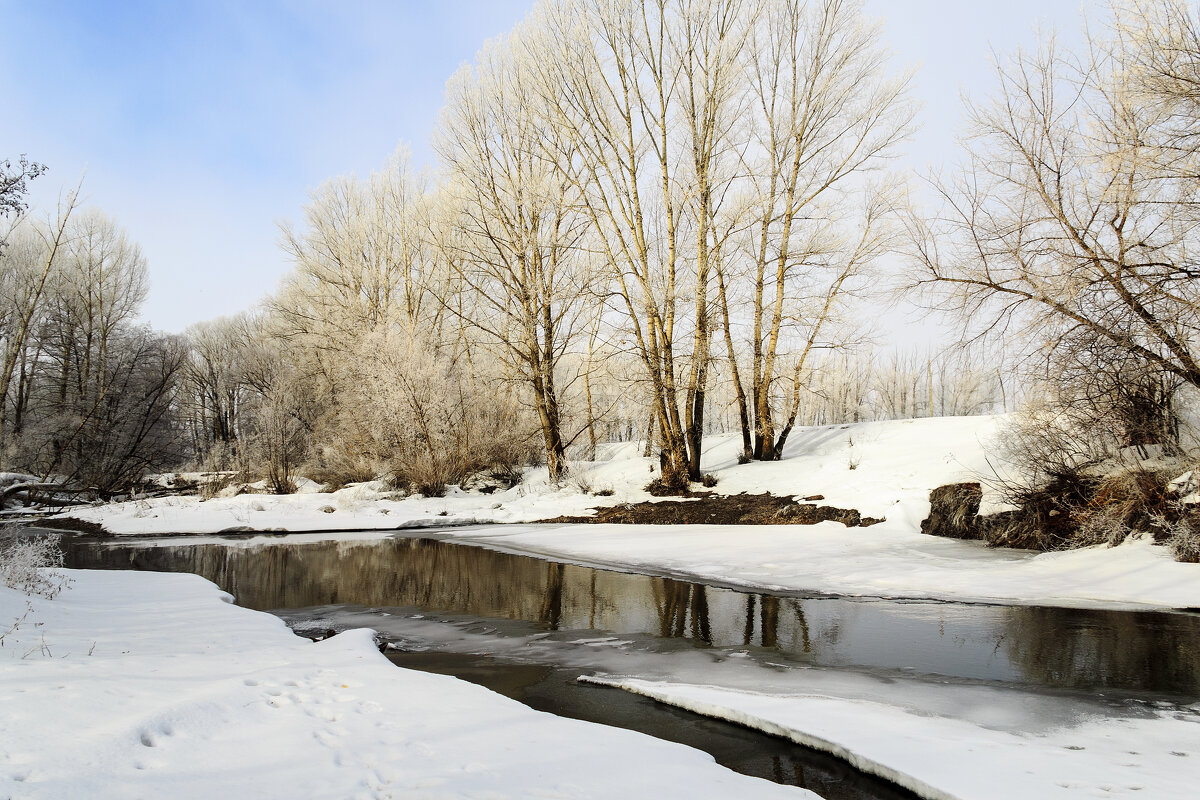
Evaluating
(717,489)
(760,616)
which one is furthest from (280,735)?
(717,489)

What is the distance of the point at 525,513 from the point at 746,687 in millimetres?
14272

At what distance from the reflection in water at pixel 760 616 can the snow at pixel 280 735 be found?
2982mm

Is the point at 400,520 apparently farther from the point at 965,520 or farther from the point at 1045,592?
the point at 1045,592

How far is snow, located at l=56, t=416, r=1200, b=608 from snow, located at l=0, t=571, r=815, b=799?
623 cm

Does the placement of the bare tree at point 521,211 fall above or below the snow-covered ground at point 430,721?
above

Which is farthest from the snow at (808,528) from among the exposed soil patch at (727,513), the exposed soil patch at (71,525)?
the exposed soil patch at (727,513)

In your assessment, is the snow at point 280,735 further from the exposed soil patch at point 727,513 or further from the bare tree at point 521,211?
the bare tree at point 521,211

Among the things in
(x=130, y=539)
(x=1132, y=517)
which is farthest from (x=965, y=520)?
(x=130, y=539)

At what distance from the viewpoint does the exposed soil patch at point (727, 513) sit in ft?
46.9

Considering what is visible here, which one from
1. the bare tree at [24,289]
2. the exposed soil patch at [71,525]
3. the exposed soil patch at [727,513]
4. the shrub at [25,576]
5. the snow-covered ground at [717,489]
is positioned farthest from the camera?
the bare tree at [24,289]

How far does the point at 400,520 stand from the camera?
62.1 feet

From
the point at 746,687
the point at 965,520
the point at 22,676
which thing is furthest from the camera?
the point at 965,520

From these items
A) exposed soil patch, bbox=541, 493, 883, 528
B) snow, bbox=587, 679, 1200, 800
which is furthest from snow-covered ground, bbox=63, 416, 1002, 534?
snow, bbox=587, 679, 1200, 800

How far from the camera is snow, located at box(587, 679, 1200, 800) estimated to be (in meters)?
3.46
